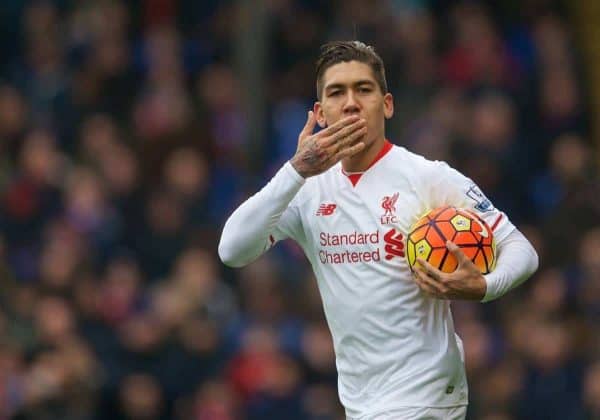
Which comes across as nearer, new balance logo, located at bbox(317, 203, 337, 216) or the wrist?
the wrist

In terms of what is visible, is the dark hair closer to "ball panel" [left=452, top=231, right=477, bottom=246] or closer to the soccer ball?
the soccer ball

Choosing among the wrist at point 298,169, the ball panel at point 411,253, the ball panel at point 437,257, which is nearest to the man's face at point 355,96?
the wrist at point 298,169

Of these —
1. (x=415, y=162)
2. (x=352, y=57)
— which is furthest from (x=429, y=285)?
(x=352, y=57)

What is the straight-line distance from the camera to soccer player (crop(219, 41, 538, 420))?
23.2 ft

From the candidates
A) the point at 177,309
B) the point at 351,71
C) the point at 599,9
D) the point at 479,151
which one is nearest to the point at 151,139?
the point at 177,309

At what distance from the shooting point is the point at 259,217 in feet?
23.5

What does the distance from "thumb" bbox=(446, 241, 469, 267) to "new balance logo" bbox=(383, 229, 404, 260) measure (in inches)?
14.1

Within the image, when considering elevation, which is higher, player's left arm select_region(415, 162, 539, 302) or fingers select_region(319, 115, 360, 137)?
fingers select_region(319, 115, 360, 137)

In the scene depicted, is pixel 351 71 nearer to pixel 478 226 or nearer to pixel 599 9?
pixel 478 226

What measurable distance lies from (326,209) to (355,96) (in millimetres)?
565

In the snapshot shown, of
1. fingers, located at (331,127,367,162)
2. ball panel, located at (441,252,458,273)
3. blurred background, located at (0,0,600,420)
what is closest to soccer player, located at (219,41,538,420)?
fingers, located at (331,127,367,162)

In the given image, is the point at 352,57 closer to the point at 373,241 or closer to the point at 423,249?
the point at 373,241

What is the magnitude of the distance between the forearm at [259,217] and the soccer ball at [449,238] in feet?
2.00

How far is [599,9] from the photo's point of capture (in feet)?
50.1
